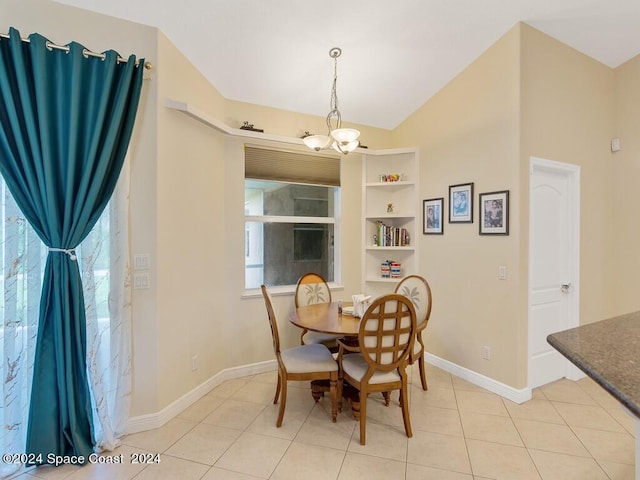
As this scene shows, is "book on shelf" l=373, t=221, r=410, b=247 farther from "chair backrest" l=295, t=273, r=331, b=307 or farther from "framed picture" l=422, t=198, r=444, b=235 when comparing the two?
"chair backrest" l=295, t=273, r=331, b=307

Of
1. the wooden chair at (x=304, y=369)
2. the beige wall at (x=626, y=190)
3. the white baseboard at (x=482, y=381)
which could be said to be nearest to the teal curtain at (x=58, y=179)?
the wooden chair at (x=304, y=369)

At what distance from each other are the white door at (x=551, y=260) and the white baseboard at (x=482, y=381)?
165mm

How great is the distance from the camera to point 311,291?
11.1ft

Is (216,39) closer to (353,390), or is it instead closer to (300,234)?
(300,234)

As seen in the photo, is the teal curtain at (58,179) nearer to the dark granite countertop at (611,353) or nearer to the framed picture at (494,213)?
the dark granite countertop at (611,353)

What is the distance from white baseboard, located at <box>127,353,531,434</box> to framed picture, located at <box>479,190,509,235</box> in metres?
1.40

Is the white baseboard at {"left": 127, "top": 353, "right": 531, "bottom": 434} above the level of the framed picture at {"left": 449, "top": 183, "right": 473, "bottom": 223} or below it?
below

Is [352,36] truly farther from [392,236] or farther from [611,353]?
[611,353]

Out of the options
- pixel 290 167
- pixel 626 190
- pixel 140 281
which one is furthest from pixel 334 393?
pixel 626 190

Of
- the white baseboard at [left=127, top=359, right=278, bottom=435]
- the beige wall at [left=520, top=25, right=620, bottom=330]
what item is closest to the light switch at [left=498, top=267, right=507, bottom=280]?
the beige wall at [left=520, top=25, right=620, bottom=330]

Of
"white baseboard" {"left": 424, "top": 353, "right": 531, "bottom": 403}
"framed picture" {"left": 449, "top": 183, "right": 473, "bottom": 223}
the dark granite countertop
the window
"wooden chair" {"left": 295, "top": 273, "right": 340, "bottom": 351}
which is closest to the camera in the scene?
the dark granite countertop

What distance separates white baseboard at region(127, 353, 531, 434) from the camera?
2270 millimetres

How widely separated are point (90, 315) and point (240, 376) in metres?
1.63

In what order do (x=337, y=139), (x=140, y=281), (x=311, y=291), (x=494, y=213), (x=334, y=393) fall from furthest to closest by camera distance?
(x=311, y=291), (x=494, y=213), (x=337, y=139), (x=334, y=393), (x=140, y=281)
